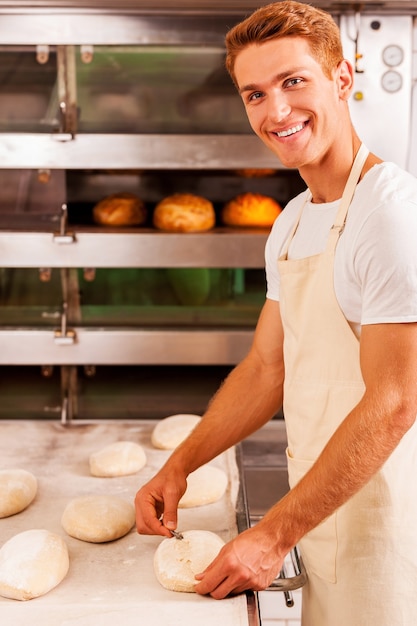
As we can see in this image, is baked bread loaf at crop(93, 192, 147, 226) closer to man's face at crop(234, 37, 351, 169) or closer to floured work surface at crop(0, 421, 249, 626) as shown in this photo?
floured work surface at crop(0, 421, 249, 626)

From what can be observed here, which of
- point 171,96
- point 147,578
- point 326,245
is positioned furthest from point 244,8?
point 147,578

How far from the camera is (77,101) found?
2.26 m

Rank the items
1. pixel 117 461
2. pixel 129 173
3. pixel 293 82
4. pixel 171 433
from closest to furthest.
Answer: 1. pixel 293 82
2. pixel 117 461
3. pixel 171 433
4. pixel 129 173

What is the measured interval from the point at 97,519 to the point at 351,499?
48cm

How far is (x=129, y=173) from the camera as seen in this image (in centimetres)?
253

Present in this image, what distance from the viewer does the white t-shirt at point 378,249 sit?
3.56ft

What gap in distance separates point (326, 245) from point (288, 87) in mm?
284

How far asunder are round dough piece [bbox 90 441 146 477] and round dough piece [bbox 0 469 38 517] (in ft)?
0.50

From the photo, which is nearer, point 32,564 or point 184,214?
point 32,564

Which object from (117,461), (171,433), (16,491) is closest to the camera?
(16,491)

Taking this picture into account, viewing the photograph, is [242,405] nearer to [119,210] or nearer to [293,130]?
[293,130]

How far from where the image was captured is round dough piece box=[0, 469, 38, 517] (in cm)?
144

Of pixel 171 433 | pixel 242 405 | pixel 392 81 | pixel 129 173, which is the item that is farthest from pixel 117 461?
pixel 392 81

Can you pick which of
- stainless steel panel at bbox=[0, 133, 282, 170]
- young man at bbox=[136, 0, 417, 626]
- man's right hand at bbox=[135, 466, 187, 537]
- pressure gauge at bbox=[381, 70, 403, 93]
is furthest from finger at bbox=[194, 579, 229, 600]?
pressure gauge at bbox=[381, 70, 403, 93]
